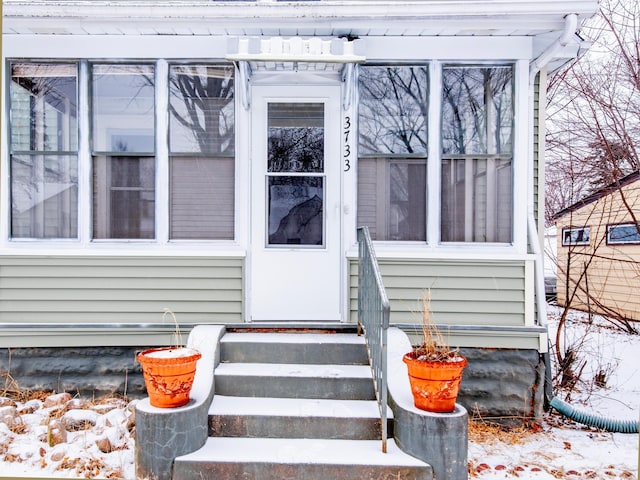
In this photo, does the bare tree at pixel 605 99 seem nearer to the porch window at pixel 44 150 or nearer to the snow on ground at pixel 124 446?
the snow on ground at pixel 124 446

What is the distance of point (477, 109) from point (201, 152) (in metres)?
2.36

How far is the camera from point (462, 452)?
262 centimetres

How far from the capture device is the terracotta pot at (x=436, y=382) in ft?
8.72

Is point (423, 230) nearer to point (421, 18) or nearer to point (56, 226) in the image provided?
point (421, 18)

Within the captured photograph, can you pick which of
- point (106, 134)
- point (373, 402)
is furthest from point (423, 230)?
point (106, 134)

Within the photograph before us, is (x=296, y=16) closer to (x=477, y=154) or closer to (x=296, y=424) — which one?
(x=477, y=154)

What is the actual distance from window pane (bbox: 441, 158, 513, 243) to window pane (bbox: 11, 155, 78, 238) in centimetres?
311

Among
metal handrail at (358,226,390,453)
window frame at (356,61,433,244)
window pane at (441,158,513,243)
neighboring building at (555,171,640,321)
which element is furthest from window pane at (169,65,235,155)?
neighboring building at (555,171,640,321)

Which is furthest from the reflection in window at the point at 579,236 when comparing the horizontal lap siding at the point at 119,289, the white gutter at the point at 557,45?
the horizontal lap siding at the point at 119,289

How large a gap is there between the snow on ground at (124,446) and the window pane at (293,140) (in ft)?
7.70

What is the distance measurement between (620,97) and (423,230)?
6082 millimetres

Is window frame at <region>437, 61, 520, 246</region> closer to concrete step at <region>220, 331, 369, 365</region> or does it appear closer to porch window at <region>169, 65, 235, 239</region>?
concrete step at <region>220, 331, 369, 365</region>

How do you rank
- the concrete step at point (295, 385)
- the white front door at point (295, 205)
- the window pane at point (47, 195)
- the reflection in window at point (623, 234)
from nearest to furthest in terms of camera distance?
the concrete step at point (295, 385), the window pane at point (47, 195), the white front door at point (295, 205), the reflection in window at point (623, 234)

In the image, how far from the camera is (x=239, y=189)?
3.83 metres
